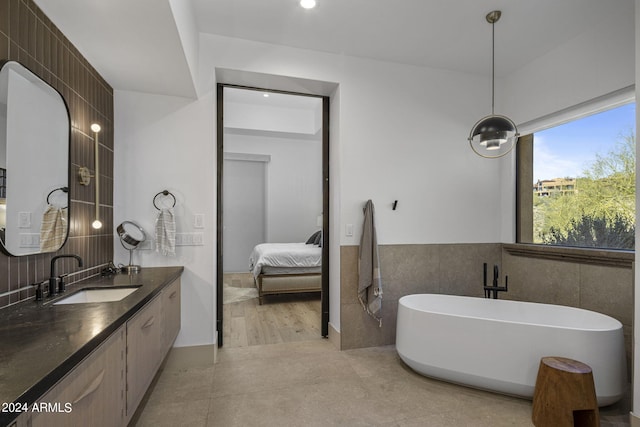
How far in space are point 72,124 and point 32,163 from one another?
0.48 m

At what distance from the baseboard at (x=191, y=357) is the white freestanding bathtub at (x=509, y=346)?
5.14 feet

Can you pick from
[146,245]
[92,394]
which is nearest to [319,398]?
[92,394]

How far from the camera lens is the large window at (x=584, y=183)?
2480 millimetres

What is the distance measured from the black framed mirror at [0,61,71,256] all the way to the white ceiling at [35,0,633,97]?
441 millimetres

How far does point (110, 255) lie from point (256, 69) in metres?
1.93

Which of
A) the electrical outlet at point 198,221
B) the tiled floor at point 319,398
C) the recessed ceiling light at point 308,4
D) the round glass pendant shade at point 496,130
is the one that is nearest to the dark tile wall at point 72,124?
the electrical outlet at point 198,221

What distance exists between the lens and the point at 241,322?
3709 mm

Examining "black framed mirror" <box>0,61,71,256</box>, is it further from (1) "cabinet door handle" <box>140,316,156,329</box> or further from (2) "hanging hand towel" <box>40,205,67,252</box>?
(1) "cabinet door handle" <box>140,316,156,329</box>

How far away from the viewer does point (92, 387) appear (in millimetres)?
1090

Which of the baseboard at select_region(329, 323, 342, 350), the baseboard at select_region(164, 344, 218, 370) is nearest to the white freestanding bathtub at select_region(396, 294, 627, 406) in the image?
the baseboard at select_region(329, 323, 342, 350)

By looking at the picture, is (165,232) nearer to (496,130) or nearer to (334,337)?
(334,337)

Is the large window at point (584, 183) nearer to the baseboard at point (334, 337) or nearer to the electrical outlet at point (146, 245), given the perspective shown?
the baseboard at point (334, 337)

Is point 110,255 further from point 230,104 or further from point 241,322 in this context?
point 230,104

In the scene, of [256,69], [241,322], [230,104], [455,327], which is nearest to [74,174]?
[256,69]
